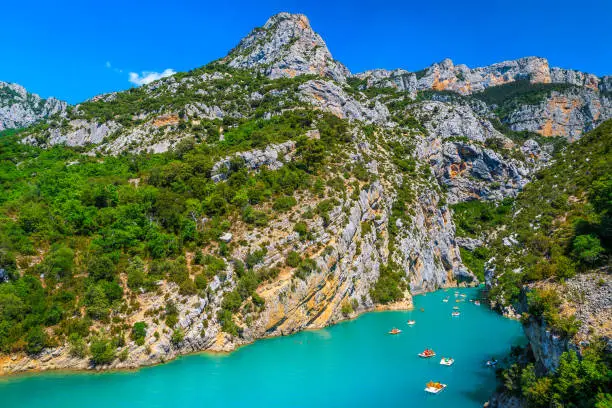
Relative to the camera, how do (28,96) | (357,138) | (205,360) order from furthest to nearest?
(28,96) < (357,138) < (205,360)

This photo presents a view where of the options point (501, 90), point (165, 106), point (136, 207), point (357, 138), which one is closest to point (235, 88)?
point (165, 106)

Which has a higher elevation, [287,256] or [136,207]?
[136,207]

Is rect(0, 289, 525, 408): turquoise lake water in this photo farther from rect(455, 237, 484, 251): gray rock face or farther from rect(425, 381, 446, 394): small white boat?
rect(455, 237, 484, 251): gray rock face

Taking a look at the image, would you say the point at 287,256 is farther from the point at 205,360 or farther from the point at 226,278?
the point at 205,360

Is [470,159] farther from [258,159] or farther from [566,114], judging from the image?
[258,159]

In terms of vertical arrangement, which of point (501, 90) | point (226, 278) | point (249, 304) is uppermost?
point (501, 90)

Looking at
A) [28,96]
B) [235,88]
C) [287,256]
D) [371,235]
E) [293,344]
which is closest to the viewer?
[293,344]

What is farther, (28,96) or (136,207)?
(28,96)

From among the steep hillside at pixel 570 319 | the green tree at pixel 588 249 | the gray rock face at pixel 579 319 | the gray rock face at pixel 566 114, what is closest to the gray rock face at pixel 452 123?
the gray rock face at pixel 566 114
